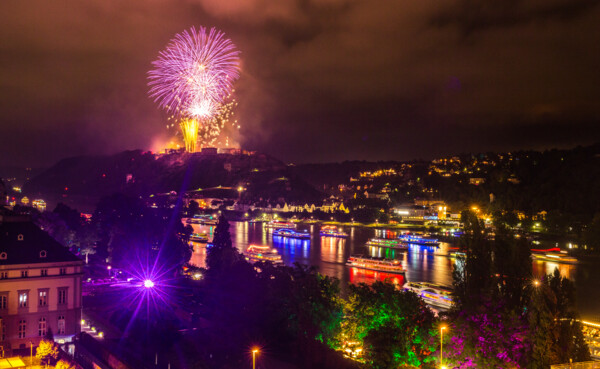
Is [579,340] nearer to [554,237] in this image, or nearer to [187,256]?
[187,256]

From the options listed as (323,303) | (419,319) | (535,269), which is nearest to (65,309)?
(323,303)

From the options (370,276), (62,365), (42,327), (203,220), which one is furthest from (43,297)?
(203,220)

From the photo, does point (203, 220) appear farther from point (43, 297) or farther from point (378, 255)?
point (43, 297)

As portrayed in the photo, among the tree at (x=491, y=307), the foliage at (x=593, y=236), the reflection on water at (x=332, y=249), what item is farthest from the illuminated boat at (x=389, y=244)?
the tree at (x=491, y=307)

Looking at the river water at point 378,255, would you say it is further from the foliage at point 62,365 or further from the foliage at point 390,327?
the foliage at point 62,365

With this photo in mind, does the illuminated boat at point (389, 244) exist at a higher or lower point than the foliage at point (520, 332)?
lower

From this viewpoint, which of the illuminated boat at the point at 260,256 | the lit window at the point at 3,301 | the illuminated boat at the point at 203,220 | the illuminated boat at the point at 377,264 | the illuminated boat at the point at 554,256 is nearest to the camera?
the lit window at the point at 3,301

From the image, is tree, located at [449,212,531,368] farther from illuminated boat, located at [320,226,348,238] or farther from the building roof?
illuminated boat, located at [320,226,348,238]
